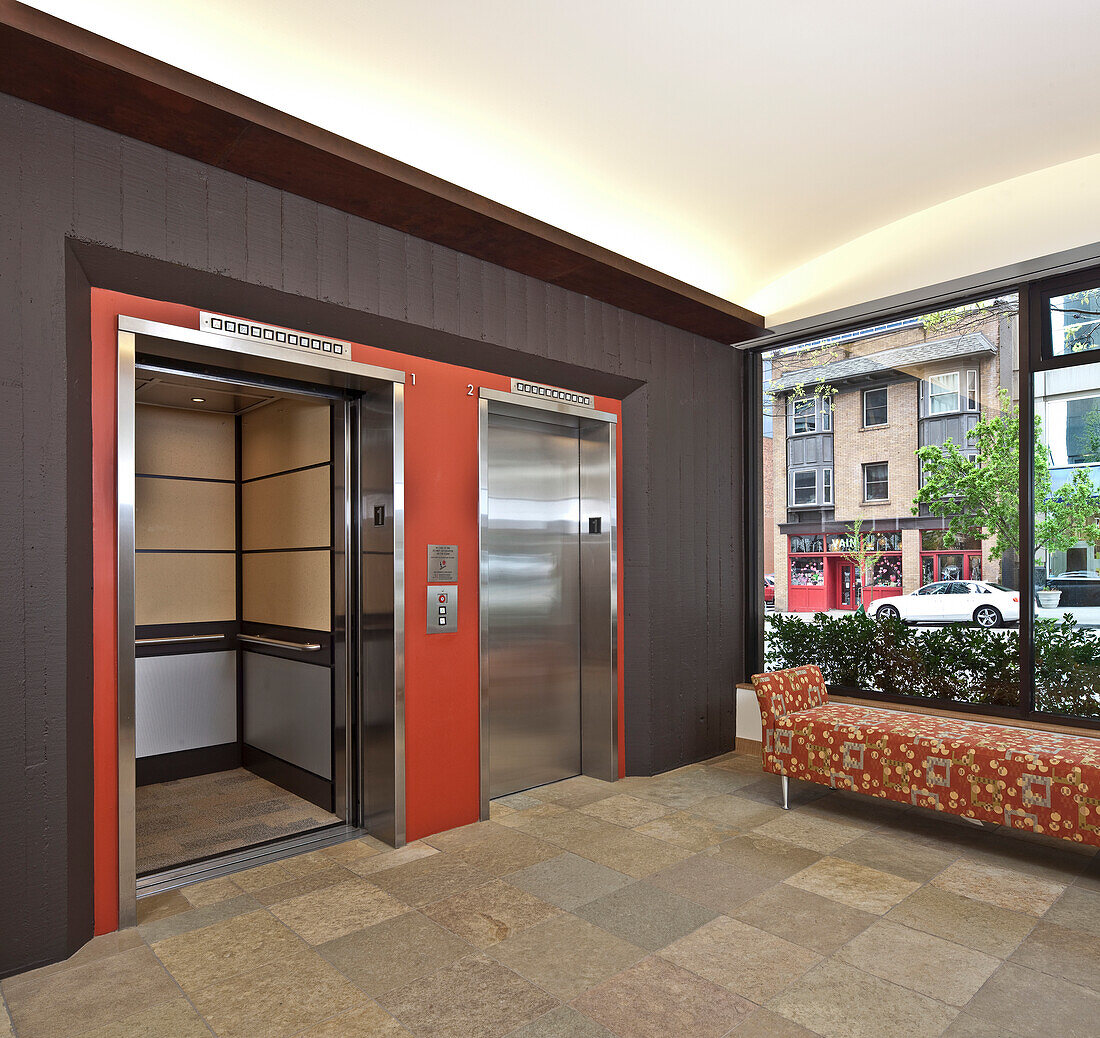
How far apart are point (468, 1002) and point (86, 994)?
1.35 meters

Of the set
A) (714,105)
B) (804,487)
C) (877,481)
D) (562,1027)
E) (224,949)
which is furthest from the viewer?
(804,487)

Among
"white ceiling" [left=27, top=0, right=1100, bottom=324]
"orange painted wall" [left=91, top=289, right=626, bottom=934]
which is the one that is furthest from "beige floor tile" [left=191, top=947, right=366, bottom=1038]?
"white ceiling" [left=27, top=0, right=1100, bottom=324]

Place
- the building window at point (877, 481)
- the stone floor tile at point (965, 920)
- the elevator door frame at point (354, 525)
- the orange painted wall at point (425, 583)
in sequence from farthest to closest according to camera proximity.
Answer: the building window at point (877, 481) → the orange painted wall at point (425, 583) → the elevator door frame at point (354, 525) → the stone floor tile at point (965, 920)

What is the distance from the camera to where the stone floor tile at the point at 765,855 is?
3.84m

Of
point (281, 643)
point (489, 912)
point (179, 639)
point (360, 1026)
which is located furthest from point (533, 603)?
point (360, 1026)

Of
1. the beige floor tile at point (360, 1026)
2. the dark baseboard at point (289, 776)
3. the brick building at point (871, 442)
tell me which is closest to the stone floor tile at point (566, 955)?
the beige floor tile at point (360, 1026)

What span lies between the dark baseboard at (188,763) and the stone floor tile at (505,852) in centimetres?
231

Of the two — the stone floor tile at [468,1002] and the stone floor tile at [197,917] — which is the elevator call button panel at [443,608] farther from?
the stone floor tile at [468,1002]

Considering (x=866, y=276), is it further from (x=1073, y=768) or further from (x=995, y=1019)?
(x=995, y=1019)

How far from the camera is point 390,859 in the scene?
3.99 metres

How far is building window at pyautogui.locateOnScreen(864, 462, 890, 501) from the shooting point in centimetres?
560

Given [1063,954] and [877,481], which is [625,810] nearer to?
[1063,954]

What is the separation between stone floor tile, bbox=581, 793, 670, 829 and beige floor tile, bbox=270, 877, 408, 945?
153cm

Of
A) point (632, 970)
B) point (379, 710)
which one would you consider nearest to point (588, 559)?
point (379, 710)
